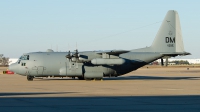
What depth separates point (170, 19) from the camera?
48250mm

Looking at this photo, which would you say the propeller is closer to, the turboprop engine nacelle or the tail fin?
the turboprop engine nacelle

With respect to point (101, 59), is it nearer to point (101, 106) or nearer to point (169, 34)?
point (169, 34)

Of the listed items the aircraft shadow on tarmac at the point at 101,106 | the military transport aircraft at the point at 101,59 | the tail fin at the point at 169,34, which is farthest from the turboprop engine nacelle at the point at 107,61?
the aircraft shadow on tarmac at the point at 101,106

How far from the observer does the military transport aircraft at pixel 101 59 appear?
46.7 m

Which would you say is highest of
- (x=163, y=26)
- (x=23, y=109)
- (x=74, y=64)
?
(x=163, y=26)

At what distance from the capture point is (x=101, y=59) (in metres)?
46.0

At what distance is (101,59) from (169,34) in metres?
8.76

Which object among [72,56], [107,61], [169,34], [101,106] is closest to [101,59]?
[107,61]

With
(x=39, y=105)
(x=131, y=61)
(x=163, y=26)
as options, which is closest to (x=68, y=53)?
(x=131, y=61)

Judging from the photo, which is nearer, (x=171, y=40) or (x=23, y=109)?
(x=23, y=109)

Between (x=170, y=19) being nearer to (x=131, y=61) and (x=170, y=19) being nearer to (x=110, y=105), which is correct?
(x=131, y=61)

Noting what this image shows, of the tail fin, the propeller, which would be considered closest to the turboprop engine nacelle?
the propeller

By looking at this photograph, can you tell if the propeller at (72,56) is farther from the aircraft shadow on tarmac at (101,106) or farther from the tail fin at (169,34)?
the aircraft shadow on tarmac at (101,106)

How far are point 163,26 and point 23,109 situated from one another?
106 ft
